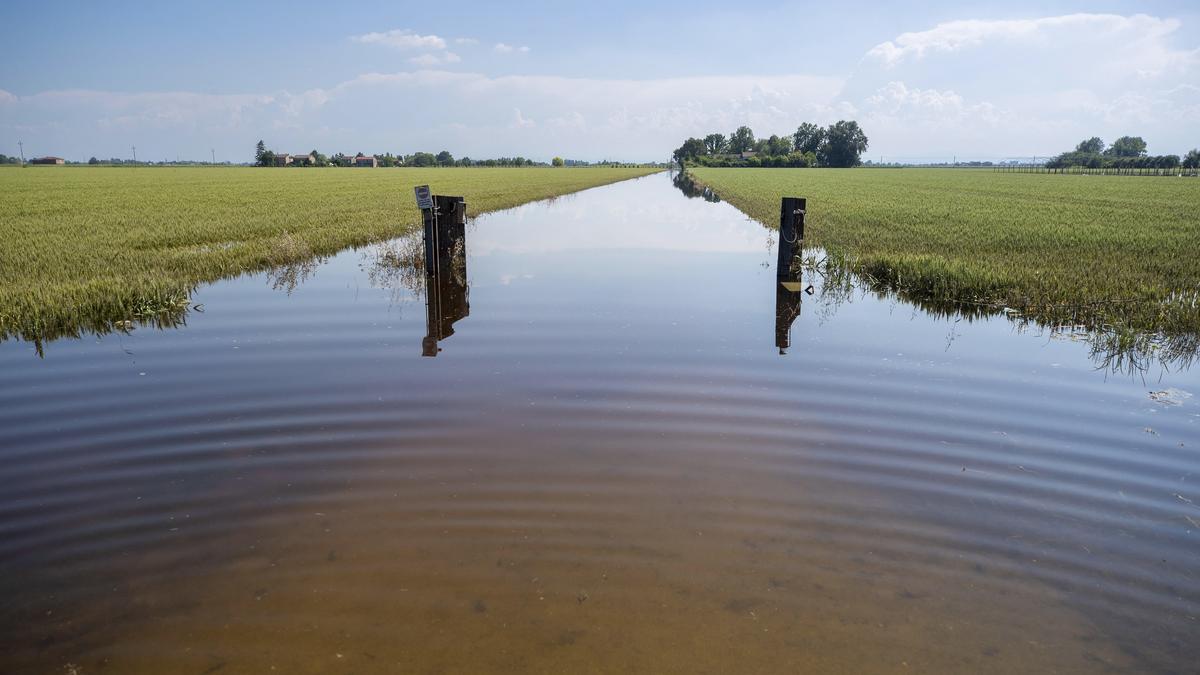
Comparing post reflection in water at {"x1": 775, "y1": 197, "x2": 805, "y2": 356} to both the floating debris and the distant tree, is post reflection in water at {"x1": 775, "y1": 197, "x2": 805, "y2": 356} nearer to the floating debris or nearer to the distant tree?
the floating debris

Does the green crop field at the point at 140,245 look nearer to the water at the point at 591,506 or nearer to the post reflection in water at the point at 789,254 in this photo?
the water at the point at 591,506

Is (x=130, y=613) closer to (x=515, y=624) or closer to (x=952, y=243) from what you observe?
(x=515, y=624)

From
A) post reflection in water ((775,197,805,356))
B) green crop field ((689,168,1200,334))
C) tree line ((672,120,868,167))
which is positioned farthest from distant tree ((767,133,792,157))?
post reflection in water ((775,197,805,356))

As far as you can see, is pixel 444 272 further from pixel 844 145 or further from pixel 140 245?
pixel 844 145

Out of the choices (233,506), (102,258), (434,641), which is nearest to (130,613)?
(233,506)

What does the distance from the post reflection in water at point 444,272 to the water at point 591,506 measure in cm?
89

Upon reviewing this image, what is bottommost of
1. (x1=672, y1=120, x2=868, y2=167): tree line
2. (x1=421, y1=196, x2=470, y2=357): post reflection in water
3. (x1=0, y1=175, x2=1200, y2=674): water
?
(x1=0, y1=175, x2=1200, y2=674): water

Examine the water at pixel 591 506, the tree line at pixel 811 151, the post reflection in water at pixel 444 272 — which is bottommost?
the water at pixel 591 506

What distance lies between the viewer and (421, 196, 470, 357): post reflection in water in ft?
32.0

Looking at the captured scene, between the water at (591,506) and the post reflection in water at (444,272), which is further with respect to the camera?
the post reflection in water at (444,272)

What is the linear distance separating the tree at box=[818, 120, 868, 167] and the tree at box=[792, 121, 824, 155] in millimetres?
4016

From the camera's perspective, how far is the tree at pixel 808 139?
179 m

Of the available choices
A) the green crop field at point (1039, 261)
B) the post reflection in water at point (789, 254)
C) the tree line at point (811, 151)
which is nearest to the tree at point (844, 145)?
the tree line at point (811, 151)

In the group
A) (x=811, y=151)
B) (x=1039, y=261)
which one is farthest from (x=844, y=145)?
(x=1039, y=261)
